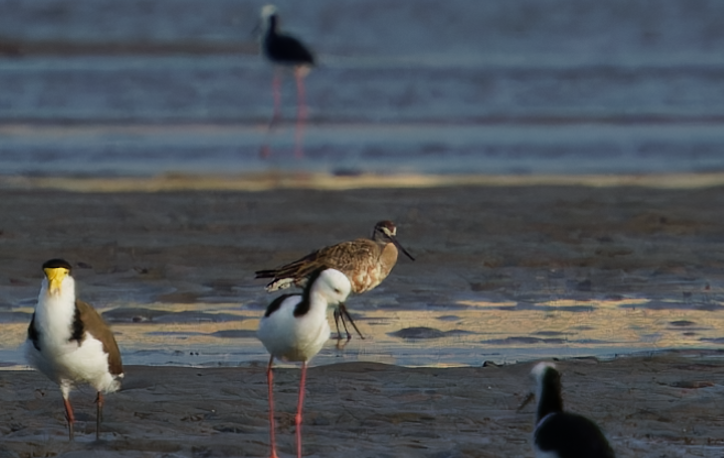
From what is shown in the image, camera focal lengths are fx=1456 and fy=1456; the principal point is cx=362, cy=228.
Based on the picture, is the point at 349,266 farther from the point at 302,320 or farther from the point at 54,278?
the point at 54,278

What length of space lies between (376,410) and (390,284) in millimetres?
4005

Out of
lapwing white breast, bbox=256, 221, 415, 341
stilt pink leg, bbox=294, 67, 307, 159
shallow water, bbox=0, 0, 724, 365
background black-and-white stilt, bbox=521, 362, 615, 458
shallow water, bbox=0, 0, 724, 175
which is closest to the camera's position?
background black-and-white stilt, bbox=521, 362, 615, 458

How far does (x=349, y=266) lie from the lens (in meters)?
10.6

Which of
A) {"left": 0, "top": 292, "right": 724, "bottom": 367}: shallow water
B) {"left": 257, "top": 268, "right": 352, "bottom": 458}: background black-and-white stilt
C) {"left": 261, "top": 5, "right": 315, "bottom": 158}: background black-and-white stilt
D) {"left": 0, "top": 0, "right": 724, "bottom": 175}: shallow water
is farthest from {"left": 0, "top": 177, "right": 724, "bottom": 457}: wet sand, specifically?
{"left": 261, "top": 5, "right": 315, "bottom": 158}: background black-and-white stilt

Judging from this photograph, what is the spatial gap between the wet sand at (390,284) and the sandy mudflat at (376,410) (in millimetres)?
16

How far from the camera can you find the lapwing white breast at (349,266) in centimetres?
1030

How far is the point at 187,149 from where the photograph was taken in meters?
19.8

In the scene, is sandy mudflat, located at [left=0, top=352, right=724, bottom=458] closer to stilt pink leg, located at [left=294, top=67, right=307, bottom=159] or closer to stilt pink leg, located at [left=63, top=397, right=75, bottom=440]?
stilt pink leg, located at [left=63, top=397, right=75, bottom=440]

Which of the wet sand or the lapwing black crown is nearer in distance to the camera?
the lapwing black crown

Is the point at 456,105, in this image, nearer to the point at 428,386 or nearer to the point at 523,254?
the point at 523,254

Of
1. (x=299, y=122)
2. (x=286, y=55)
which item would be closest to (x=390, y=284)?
(x=299, y=122)

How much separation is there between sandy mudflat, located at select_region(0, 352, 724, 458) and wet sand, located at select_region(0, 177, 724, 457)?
0.05 feet

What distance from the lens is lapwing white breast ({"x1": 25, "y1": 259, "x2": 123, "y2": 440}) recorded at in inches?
278

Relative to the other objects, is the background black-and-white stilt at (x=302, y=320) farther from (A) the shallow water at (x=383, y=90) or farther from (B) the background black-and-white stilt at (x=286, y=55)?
(B) the background black-and-white stilt at (x=286, y=55)
